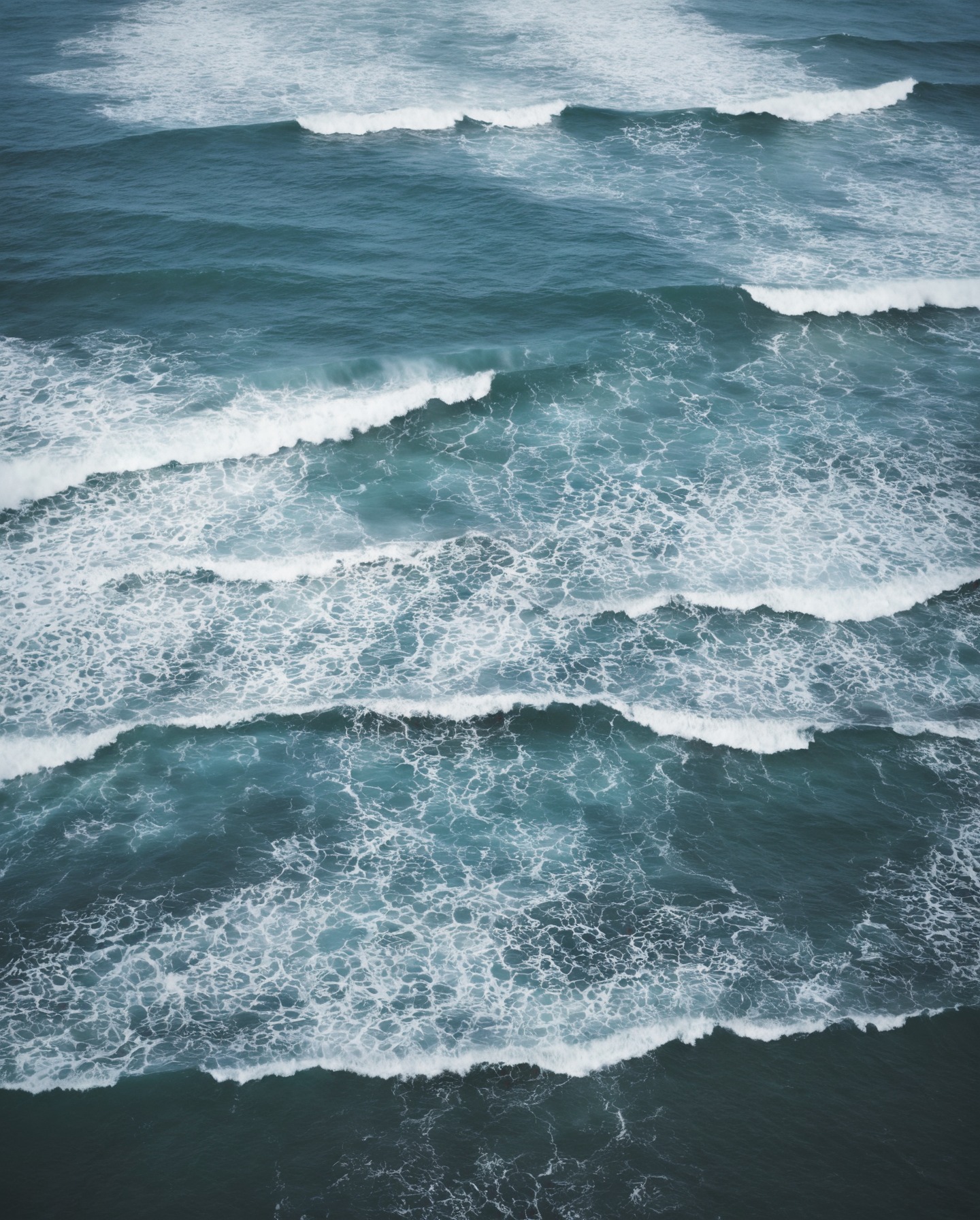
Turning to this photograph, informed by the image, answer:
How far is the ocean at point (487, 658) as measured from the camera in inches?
649

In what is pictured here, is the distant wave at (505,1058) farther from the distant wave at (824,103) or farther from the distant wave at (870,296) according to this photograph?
the distant wave at (824,103)

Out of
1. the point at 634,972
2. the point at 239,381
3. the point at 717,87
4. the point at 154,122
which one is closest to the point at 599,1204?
the point at 634,972

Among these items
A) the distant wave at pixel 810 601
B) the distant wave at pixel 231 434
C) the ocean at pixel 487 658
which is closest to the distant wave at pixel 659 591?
the distant wave at pixel 810 601

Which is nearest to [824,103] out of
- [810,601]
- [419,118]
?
[419,118]

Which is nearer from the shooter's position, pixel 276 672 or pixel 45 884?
pixel 45 884

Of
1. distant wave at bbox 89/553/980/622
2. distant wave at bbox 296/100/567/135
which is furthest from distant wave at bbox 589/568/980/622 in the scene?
distant wave at bbox 296/100/567/135

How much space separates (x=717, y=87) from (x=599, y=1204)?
44047 mm

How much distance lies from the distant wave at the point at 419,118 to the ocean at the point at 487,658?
297mm

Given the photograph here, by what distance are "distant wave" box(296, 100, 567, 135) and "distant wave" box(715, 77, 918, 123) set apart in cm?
777

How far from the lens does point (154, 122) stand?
136ft

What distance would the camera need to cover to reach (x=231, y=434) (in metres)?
28.3

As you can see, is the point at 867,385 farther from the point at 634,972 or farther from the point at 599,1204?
the point at 599,1204

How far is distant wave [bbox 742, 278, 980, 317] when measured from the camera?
3312 cm

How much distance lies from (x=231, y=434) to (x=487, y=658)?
10.3 m
